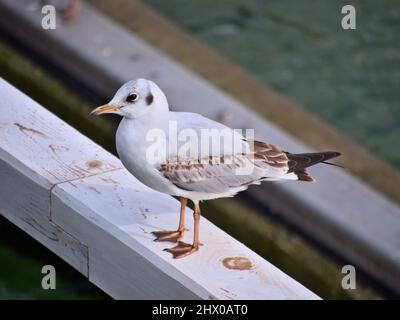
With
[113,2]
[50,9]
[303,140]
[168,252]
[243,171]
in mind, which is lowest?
[168,252]

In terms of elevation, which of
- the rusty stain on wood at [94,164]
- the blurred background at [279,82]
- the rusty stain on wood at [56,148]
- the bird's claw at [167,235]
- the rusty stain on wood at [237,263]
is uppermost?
the blurred background at [279,82]

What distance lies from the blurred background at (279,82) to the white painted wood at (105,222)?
239 cm

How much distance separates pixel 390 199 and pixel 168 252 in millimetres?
3224

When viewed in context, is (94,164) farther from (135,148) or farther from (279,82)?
(279,82)

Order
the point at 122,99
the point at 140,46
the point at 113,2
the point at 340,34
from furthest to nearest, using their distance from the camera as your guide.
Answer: the point at 340,34 → the point at 113,2 → the point at 140,46 → the point at 122,99

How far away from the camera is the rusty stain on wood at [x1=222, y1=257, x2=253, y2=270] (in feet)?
6.26

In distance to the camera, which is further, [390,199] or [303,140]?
[303,140]

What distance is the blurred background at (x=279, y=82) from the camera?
4.71 meters

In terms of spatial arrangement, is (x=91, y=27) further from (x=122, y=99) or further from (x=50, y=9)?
(x=122, y=99)

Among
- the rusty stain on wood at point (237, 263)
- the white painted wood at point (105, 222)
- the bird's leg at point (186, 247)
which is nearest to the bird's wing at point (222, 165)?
the white painted wood at point (105, 222)

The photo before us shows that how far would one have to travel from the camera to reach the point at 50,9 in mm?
5316

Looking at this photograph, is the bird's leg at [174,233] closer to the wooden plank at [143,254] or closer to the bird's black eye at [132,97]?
the wooden plank at [143,254]

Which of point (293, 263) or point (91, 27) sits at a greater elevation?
point (91, 27)

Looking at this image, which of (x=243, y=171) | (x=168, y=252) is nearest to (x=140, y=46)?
(x=243, y=171)
